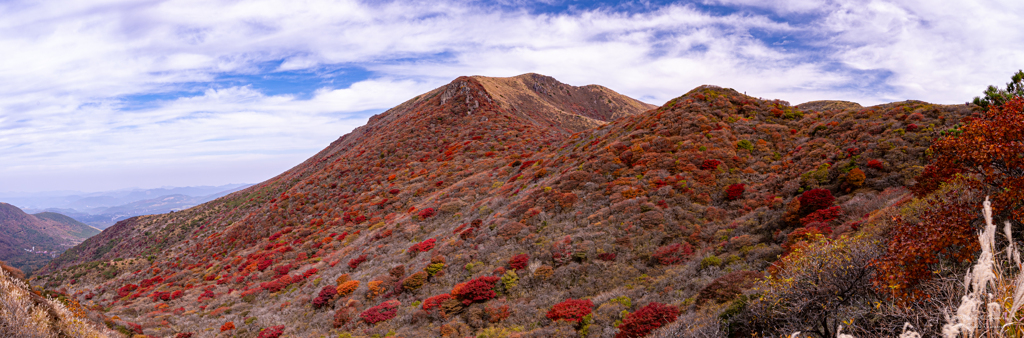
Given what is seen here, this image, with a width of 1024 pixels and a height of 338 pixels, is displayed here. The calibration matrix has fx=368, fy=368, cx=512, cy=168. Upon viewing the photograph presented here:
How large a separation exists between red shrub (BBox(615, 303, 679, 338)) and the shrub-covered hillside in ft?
0.16

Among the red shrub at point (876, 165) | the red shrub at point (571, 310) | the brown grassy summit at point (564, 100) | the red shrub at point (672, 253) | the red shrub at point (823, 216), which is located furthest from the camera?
the brown grassy summit at point (564, 100)

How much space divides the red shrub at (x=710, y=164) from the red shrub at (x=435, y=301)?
1565cm

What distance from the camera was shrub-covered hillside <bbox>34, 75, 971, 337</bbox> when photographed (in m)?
12.5

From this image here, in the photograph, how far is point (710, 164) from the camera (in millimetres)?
21031

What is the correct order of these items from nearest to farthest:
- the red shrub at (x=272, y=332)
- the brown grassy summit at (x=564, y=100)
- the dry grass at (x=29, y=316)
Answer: the dry grass at (x=29, y=316) → the red shrub at (x=272, y=332) → the brown grassy summit at (x=564, y=100)

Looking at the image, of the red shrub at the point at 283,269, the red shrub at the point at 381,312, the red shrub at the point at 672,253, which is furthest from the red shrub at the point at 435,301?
the red shrub at the point at 283,269

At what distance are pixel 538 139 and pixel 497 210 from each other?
2358 centimetres

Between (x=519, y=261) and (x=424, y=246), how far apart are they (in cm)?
811

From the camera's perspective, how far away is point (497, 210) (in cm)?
2502

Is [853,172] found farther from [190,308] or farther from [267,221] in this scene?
[267,221]

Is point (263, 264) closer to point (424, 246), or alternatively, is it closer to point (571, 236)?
point (424, 246)

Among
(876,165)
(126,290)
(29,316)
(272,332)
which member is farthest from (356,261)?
(876,165)

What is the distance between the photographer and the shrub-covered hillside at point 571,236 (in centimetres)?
1252

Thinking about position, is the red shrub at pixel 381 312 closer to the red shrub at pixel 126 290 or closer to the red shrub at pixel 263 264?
the red shrub at pixel 263 264
